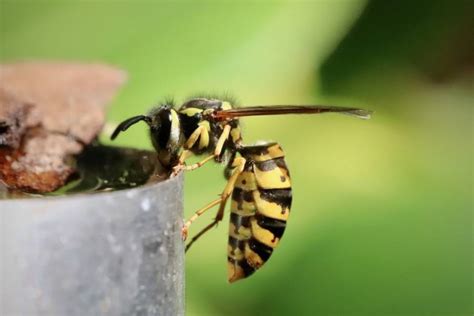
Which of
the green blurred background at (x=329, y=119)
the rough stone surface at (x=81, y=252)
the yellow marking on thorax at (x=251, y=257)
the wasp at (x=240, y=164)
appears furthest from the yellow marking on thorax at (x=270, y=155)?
the rough stone surface at (x=81, y=252)

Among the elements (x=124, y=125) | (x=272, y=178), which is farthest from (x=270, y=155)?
(x=124, y=125)

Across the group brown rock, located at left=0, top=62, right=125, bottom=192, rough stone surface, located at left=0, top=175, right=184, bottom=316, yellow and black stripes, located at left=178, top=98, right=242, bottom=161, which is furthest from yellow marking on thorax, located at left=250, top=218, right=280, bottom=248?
rough stone surface, located at left=0, top=175, right=184, bottom=316

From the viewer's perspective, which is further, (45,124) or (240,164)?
(240,164)

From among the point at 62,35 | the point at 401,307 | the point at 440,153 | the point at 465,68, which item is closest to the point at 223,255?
the point at 401,307

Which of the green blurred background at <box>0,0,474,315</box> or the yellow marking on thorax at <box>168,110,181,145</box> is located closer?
the yellow marking on thorax at <box>168,110,181,145</box>

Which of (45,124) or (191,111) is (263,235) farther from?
(45,124)

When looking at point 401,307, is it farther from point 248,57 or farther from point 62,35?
point 62,35

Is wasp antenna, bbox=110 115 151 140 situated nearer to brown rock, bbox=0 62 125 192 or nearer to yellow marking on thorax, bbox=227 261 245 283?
A: brown rock, bbox=0 62 125 192
